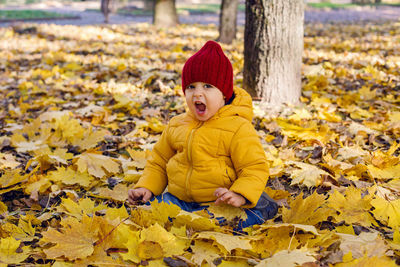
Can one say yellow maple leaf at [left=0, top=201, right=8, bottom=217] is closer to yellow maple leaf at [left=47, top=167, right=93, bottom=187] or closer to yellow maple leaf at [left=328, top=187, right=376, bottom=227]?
yellow maple leaf at [left=47, top=167, right=93, bottom=187]

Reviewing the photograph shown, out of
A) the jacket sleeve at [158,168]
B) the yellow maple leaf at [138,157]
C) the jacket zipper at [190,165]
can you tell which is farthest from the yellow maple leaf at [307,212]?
the yellow maple leaf at [138,157]

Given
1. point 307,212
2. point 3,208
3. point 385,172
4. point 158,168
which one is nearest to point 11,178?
point 3,208

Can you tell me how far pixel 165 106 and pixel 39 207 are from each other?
1953mm

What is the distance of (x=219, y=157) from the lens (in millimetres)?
2033

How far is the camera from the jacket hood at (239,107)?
80.7 inches

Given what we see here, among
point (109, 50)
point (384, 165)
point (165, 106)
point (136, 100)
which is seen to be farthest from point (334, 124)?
point (109, 50)

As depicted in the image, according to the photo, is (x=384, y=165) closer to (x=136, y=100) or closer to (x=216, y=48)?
(x=216, y=48)

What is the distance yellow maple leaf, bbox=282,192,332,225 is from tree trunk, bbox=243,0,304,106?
2000mm

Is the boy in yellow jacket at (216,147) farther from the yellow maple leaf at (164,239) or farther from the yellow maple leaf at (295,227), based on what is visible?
the yellow maple leaf at (164,239)

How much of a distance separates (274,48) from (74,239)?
2697mm

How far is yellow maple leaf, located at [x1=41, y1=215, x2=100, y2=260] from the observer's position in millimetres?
Answer: 1604

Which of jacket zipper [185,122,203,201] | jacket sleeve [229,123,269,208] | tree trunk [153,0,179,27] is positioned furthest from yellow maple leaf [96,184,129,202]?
tree trunk [153,0,179,27]

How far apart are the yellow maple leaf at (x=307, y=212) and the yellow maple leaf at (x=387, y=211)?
256 millimetres

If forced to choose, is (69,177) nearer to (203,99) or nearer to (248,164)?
(203,99)
